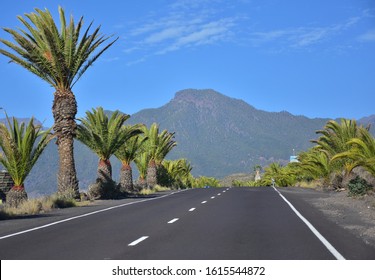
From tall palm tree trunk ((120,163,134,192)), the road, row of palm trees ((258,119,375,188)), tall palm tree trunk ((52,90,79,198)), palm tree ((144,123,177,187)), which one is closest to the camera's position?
the road

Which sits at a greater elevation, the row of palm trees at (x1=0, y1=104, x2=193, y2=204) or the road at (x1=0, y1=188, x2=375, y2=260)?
the row of palm trees at (x1=0, y1=104, x2=193, y2=204)

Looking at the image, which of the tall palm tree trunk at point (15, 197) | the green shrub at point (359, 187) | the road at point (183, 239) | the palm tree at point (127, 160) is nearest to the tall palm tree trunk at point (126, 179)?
the palm tree at point (127, 160)

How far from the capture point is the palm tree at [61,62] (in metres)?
27.3

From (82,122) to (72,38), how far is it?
8718 millimetres

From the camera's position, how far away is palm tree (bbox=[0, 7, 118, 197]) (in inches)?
1075

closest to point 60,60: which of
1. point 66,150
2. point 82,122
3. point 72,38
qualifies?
point 72,38

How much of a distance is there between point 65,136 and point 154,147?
2723 cm

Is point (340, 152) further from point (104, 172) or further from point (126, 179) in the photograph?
point (104, 172)

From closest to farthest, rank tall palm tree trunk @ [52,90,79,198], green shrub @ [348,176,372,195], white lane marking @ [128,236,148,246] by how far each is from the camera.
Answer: white lane marking @ [128,236,148,246]
green shrub @ [348,176,372,195]
tall palm tree trunk @ [52,90,79,198]

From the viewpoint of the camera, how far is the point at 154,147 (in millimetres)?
55781

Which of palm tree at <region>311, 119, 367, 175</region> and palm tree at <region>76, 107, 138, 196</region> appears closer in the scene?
palm tree at <region>76, 107, 138, 196</region>

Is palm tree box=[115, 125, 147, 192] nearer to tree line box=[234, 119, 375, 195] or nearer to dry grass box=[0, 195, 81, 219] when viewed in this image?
dry grass box=[0, 195, 81, 219]

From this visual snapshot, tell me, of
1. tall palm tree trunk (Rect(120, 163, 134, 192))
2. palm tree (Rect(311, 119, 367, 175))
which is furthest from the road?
tall palm tree trunk (Rect(120, 163, 134, 192))

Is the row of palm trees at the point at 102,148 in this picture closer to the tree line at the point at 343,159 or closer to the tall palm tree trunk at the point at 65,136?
the tall palm tree trunk at the point at 65,136
